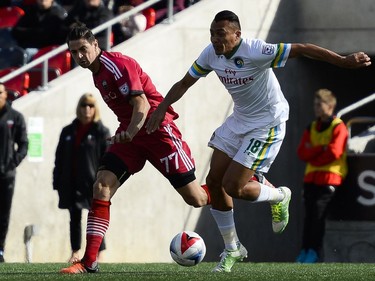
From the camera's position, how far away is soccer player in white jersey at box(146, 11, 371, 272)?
34.9ft

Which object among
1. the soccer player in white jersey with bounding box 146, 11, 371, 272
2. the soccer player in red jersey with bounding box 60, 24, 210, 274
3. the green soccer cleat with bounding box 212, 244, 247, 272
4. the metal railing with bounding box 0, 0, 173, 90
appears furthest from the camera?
the metal railing with bounding box 0, 0, 173, 90

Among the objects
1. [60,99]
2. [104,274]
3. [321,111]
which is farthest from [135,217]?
[104,274]

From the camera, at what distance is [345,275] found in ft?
34.2

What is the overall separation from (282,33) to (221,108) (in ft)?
4.60

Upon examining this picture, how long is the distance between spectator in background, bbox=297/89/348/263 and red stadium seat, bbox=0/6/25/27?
5.09 m

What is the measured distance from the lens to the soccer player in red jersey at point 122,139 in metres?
10.7

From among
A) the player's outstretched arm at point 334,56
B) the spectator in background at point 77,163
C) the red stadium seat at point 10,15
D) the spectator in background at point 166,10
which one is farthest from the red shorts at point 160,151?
the red stadium seat at point 10,15

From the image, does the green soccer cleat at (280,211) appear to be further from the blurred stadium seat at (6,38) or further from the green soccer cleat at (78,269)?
the blurred stadium seat at (6,38)

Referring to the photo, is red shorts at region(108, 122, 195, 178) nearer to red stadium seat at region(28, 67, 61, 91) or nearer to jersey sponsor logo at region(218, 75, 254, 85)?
jersey sponsor logo at region(218, 75, 254, 85)

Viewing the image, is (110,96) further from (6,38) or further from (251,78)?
(6,38)

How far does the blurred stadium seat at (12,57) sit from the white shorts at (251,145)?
678cm

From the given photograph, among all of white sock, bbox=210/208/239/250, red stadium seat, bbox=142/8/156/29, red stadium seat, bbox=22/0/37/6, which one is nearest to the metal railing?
red stadium seat, bbox=142/8/156/29

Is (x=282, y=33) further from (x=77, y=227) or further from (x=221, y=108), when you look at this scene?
(x=77, y=227)

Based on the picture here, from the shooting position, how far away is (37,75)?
56.5 feet
